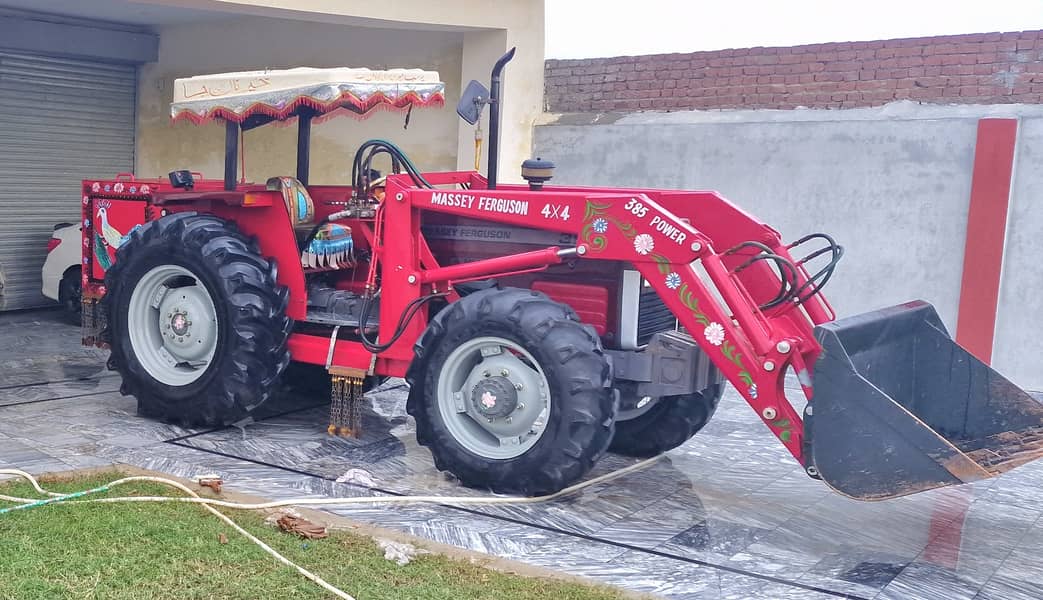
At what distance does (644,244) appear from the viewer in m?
5.16

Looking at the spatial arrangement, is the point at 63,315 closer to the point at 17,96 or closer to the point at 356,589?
the point at 17,96

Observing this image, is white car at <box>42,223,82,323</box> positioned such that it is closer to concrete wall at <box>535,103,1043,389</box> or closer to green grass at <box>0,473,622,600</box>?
concrete wall at <box>535,103,1043,389</box>

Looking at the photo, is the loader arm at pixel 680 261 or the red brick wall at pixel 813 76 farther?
the red brick wall at pixel 813 76

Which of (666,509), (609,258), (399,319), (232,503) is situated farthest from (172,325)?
(666,509)

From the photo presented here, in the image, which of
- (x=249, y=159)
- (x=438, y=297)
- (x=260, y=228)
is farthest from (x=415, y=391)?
(x=249, y=159)

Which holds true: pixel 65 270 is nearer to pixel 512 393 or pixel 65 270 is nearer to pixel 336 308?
pixel 336 308

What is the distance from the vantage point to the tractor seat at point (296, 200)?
663 centimetres

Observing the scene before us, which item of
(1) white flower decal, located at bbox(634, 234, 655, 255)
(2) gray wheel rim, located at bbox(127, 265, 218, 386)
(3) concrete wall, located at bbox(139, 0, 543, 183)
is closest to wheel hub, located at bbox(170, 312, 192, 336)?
(2) gray wheel rim, located at bbox(127, 265, 218, 386)

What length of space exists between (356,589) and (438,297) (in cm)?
230

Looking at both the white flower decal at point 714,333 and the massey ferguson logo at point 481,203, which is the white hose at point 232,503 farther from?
the massey ferguson logo at point 481,203

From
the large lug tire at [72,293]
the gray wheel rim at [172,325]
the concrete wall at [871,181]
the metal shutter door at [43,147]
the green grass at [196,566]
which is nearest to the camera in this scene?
the green grass at [196,566]

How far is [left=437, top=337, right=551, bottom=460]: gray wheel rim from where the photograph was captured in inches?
211

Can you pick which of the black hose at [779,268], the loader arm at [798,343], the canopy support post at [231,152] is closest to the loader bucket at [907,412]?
the loader arm at [798,343]

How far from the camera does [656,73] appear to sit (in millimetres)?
9695
